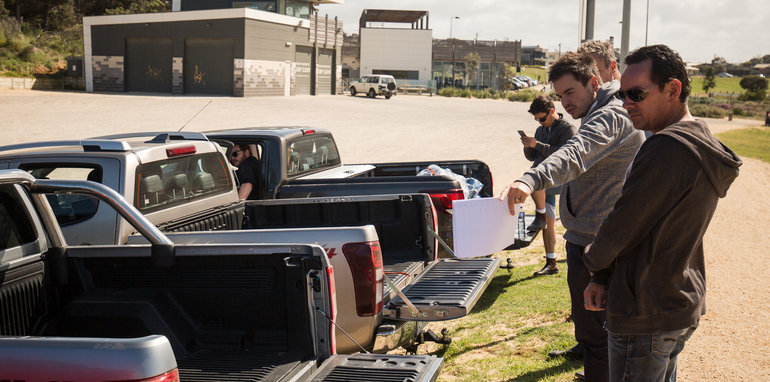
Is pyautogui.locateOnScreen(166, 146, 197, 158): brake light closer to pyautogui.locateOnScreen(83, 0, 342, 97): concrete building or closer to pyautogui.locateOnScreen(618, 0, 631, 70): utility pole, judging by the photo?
pyautogui.locateOnScreen(618, 0, 631, 70): utility pole

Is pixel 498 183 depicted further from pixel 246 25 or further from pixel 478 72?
pixel 478 72

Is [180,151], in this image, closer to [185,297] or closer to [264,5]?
[185,297]

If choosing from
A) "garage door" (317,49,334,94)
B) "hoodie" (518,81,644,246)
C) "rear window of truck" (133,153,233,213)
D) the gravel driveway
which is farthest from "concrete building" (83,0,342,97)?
"hoodie" (518,81,644,246)

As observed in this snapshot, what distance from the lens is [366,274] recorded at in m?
4.05

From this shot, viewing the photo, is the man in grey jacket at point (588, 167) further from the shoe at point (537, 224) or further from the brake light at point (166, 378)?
→ the shoe at point (537, 224)

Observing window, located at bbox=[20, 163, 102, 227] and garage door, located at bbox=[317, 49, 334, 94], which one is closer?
window, located at bbox=[20, 163, 102, 227]

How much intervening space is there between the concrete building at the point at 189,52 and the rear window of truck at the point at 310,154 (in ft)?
115

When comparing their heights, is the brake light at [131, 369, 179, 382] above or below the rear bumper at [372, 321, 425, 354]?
above

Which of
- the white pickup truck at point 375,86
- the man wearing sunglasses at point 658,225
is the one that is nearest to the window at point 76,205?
the man wearing sunglasses at point 658,225

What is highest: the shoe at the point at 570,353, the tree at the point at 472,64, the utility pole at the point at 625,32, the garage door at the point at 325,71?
the tree at the point at 472,64

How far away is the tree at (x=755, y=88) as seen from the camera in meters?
69.0

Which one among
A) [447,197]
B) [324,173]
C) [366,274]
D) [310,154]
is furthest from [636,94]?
[310,154]

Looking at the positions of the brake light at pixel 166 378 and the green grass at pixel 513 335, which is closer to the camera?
the brake light at pixel 166 378

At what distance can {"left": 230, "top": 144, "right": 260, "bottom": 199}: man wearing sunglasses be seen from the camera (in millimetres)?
7418
